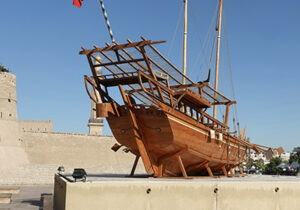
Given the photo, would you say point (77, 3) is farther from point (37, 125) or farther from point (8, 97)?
point (37, 125)

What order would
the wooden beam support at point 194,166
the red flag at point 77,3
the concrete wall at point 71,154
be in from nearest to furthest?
the red flag at point 77,3, the wooden beam support at point 194,166, the concrete wall at point 71,154

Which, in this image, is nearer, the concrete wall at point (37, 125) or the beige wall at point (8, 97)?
the beige wall at point (8, 97)

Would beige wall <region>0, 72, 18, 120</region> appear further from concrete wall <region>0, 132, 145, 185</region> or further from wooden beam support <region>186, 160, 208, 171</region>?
wooden beam support <region>186, 160, 208, 171</region>

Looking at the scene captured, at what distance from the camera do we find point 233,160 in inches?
814

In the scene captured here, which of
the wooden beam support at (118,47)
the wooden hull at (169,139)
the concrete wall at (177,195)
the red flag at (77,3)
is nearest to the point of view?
the concrete wall at (177,195)

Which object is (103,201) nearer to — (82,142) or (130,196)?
(130,196)

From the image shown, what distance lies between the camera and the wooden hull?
14.3 m

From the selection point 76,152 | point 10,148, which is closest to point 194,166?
point 10,148

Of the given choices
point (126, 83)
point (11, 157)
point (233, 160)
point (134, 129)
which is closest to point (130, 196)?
point (134, 129)

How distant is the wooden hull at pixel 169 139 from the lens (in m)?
14.3

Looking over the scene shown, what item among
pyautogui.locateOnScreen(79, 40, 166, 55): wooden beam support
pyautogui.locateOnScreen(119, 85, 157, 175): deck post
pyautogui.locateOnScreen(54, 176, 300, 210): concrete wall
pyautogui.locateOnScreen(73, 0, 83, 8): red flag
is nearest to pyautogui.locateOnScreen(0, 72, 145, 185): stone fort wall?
pyautogui.locateOnScreen(119, 85, 157, 175): deck post

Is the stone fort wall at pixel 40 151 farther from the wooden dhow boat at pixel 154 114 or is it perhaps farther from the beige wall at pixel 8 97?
the wooden dhow boat at pixel 154 114

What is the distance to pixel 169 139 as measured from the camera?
14297 millimetres

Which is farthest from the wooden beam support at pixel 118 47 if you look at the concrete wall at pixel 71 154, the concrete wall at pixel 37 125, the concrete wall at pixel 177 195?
the concrete wall at pixel 37 125
